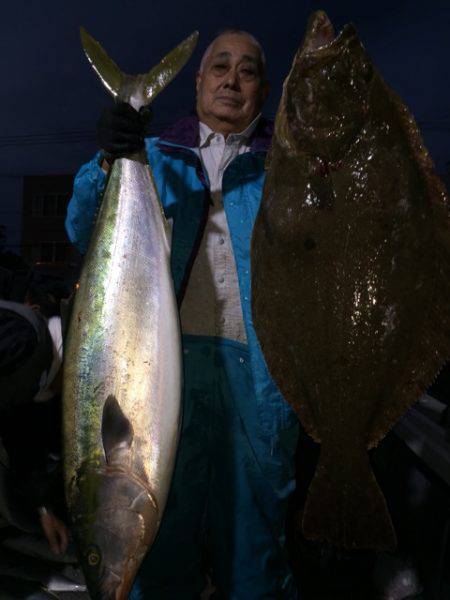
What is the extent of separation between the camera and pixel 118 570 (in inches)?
75.6

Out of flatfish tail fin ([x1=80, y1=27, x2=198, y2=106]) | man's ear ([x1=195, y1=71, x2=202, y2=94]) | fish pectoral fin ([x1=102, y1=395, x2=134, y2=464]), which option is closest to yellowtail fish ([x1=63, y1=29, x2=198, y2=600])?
fish pectoral fin ([x1=102, y1=395, x2=134, y2=464])

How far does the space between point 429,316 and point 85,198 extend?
1681mm

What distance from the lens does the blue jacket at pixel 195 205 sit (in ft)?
8.43

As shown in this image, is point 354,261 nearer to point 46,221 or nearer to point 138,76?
point 138,76

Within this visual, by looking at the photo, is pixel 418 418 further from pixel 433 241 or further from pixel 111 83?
pixel 111 83

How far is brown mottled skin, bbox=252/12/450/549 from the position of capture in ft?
5.85

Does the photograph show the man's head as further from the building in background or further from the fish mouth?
the building in background

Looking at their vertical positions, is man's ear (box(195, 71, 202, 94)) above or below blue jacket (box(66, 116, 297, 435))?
above

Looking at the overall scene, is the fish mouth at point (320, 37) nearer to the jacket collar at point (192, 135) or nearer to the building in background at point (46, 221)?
the jacket collar at point (192, 135)

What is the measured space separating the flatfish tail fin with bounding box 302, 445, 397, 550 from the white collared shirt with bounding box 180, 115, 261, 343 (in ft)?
3.41

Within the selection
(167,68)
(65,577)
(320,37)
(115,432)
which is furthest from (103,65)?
(65,577)

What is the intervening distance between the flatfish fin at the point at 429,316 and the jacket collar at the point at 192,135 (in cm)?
113

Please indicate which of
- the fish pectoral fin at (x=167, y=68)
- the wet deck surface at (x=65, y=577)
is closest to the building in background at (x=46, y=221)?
the wet deck surface at (x=65, y=577)

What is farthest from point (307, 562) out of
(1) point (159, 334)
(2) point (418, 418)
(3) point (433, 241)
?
(3) point (433, 241)
